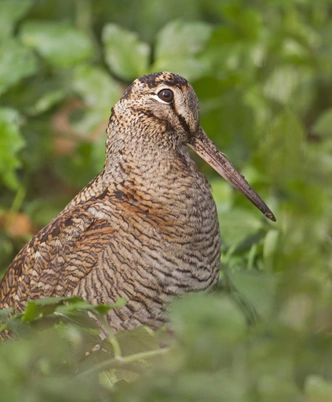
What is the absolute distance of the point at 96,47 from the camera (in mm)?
6062

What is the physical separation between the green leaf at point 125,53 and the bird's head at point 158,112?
171 centimetres

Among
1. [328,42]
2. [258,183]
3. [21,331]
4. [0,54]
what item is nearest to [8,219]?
[0,54]

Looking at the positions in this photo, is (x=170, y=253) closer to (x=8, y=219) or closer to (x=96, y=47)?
(x=8, y=219)

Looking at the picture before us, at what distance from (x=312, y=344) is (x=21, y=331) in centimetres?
81

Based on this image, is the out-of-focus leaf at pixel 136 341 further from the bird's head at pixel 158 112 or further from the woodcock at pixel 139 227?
the bird's head at pixel 158 112

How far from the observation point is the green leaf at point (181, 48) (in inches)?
199

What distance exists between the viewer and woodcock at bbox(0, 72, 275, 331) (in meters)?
3.00

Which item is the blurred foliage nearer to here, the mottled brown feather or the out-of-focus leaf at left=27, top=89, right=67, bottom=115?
the out-of-focus leaf at left=27, top=89, right=67, bottom=115

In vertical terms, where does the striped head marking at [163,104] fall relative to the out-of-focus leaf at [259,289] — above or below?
above

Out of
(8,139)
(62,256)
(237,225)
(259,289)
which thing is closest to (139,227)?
(62,256)

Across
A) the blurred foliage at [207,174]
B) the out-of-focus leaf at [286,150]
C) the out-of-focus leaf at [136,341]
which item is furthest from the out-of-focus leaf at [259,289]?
the out-of-focus leaf at [286,150]

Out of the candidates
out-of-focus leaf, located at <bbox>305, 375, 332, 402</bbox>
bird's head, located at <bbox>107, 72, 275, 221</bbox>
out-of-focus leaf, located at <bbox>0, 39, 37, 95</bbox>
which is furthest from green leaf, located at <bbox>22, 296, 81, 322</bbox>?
out-of-focus leaf, located at <bbox>0, 39, 37, 95</bbox>

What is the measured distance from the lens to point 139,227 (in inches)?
121

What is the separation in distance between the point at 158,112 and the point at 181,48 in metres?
1.95
